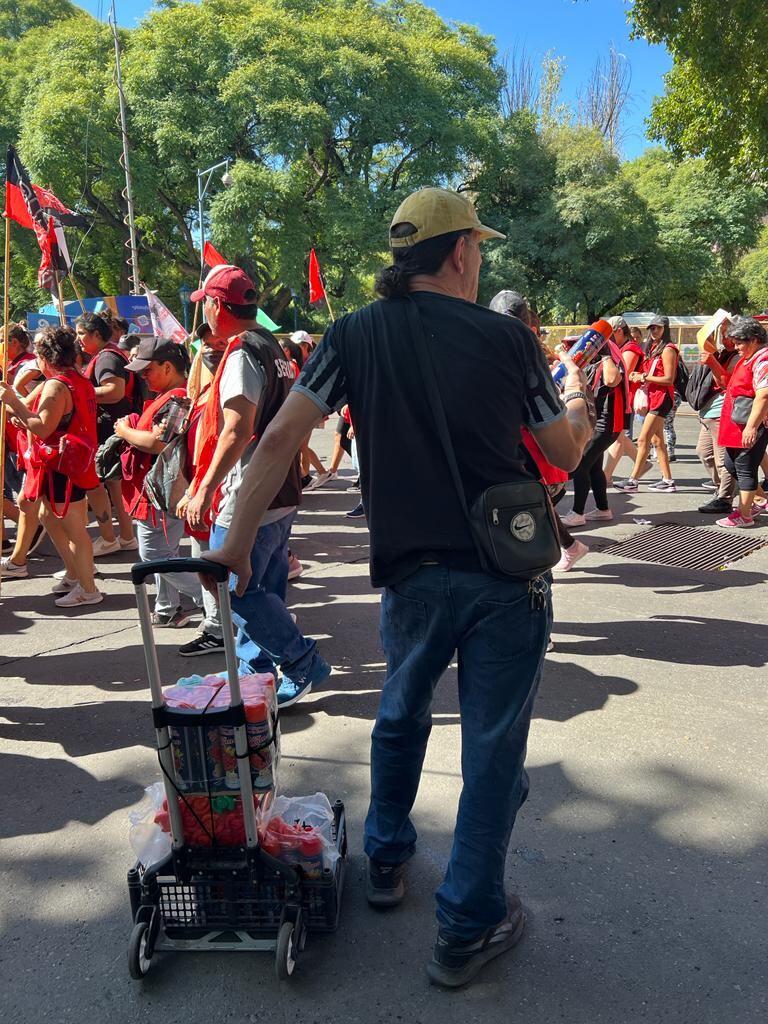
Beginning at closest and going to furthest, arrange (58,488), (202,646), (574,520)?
(202,646), (58,488), (574,520)

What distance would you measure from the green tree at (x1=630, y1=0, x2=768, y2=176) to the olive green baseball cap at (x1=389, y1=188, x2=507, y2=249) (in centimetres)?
1120

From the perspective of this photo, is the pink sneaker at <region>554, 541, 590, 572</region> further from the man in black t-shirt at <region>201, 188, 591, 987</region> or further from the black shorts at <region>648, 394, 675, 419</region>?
the black shorts at <region>648, 394, 675, 419</region>

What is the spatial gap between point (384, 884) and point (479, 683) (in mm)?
810

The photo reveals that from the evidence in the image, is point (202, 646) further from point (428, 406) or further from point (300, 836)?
point (428, 406)

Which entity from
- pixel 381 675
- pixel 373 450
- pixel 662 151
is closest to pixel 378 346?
pixel 373 450

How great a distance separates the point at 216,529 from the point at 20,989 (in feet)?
6.46

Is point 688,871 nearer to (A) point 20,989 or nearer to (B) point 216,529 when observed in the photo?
(A) point 20,989

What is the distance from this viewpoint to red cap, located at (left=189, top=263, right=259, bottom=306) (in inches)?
151

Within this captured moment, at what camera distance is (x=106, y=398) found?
6965 millimetres

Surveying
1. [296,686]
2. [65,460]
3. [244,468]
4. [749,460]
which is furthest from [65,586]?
[749,460]

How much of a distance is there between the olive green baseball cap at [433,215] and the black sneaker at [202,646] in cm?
319

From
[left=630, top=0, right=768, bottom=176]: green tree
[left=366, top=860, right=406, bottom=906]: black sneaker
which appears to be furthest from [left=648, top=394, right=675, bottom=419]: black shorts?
[left=366, top=860, right=406, bottom=906]: black sneaker

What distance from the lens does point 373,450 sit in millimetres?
2271

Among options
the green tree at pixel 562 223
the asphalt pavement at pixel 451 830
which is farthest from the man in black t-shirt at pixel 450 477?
the green tree at pixel 562 223
